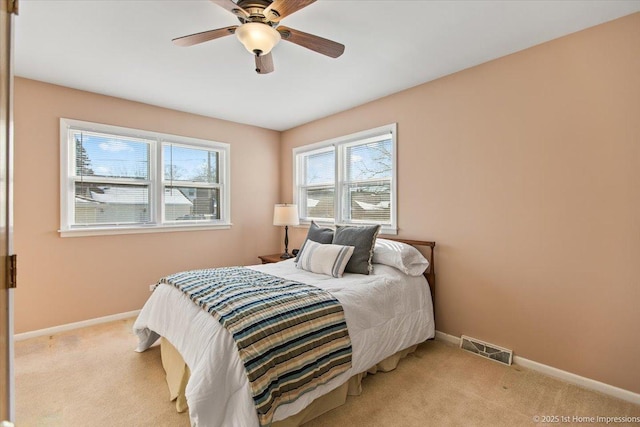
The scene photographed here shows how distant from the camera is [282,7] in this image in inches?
66.7

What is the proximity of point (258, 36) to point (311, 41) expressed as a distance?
352 millimetres

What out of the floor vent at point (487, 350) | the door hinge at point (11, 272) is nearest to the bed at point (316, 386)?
the floor vent at point (487, 350)

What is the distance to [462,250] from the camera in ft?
9.50

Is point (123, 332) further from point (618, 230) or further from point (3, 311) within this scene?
point (618, 230)

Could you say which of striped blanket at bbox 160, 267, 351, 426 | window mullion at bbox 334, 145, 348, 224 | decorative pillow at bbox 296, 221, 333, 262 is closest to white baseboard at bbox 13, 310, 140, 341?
striped blanket at bbox 160, 267, 351, 426

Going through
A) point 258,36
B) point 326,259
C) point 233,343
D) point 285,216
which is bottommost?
point 233,343

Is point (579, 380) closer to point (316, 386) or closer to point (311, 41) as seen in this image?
point (316, 386)

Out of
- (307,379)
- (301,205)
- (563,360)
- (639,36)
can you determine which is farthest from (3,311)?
(301,205)

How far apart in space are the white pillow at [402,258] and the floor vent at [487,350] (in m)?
0.72

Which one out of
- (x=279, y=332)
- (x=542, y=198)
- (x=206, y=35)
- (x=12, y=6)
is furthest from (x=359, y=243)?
(x=12, y=6)

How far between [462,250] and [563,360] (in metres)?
1.06

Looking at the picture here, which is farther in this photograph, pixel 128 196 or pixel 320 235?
pixel 128 196

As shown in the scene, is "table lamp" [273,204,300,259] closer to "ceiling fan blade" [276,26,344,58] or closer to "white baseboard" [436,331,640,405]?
"ceiling fan blade" [276,26,344,58]

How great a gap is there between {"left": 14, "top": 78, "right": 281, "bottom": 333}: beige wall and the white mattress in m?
1.14
